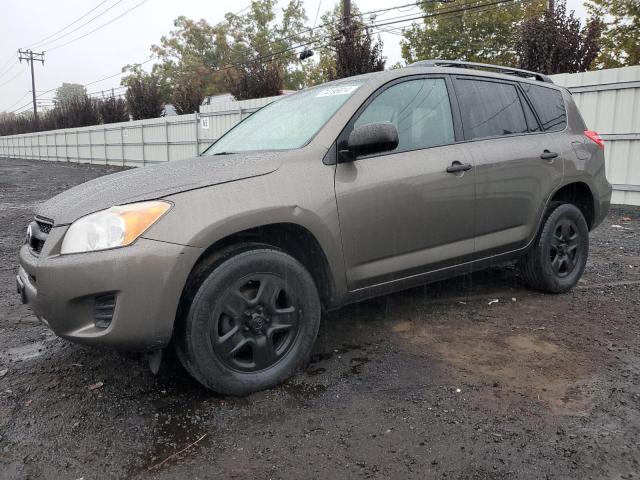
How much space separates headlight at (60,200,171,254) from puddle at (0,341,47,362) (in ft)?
4.26

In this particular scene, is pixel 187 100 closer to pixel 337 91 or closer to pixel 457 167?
pixel 337 91

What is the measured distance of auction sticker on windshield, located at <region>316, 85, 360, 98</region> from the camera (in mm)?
3324

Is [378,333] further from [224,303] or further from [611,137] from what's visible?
[611,137]

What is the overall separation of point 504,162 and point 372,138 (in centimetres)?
134

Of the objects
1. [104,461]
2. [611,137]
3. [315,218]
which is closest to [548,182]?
[315,218]

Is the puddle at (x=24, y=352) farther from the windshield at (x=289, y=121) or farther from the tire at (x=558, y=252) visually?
the tire at (x=558, y=252)

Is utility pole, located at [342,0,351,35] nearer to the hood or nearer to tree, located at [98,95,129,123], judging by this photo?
the hood

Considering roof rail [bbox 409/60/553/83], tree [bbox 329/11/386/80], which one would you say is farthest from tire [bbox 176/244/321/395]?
tree [bbox 329/11/386/80]

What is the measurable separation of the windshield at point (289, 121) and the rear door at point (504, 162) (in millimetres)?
947

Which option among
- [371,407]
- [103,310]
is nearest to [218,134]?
[103,310]

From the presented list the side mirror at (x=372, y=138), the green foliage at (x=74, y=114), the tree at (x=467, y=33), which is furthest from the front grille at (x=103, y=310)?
the tree at (x=467, y=33)

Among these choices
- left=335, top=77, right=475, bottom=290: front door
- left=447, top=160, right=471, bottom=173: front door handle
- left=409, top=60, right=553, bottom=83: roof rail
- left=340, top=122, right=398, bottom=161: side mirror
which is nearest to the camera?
left=340, top=122, right=398, bottom=161: side mirror

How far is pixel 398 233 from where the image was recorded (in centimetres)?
317

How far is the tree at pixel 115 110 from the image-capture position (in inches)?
1267
